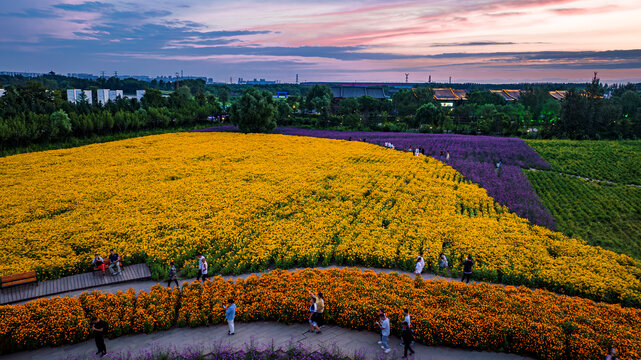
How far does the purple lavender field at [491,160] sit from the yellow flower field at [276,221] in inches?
78.7

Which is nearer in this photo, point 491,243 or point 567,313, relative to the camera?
point 567,313

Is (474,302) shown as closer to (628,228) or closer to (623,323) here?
(623,323)

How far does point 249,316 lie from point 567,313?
1391 cm

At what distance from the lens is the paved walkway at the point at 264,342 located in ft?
45.0

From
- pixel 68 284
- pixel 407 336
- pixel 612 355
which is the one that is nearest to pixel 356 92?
pixel 68 284

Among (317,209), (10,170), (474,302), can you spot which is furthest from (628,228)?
(10,170)

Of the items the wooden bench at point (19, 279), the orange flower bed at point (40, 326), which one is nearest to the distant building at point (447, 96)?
the wooden bench at point (19, 279)

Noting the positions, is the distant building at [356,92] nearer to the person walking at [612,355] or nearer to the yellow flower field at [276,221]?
the yellow flower field at [276,221]

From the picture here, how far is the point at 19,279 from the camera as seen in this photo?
1825 cm

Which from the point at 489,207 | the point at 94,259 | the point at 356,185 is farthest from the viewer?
the point at 356,185

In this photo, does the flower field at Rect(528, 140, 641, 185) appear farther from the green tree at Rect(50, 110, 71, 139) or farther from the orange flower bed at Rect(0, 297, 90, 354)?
the green tree at Rect(50, 110, 71, 139)

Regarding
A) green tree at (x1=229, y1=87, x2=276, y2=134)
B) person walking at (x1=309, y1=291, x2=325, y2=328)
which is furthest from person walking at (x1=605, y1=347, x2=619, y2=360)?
green tree at (x1=229, y1=87, x2=276, y2=134)

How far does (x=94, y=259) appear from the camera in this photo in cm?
2011

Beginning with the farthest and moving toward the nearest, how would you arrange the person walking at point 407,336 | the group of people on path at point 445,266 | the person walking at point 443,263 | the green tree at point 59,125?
1. the green tree at point 59,125
2. the person walking at point 443,263
3. the group of people on path at point 445,266
4. the person walking at point 407,336
